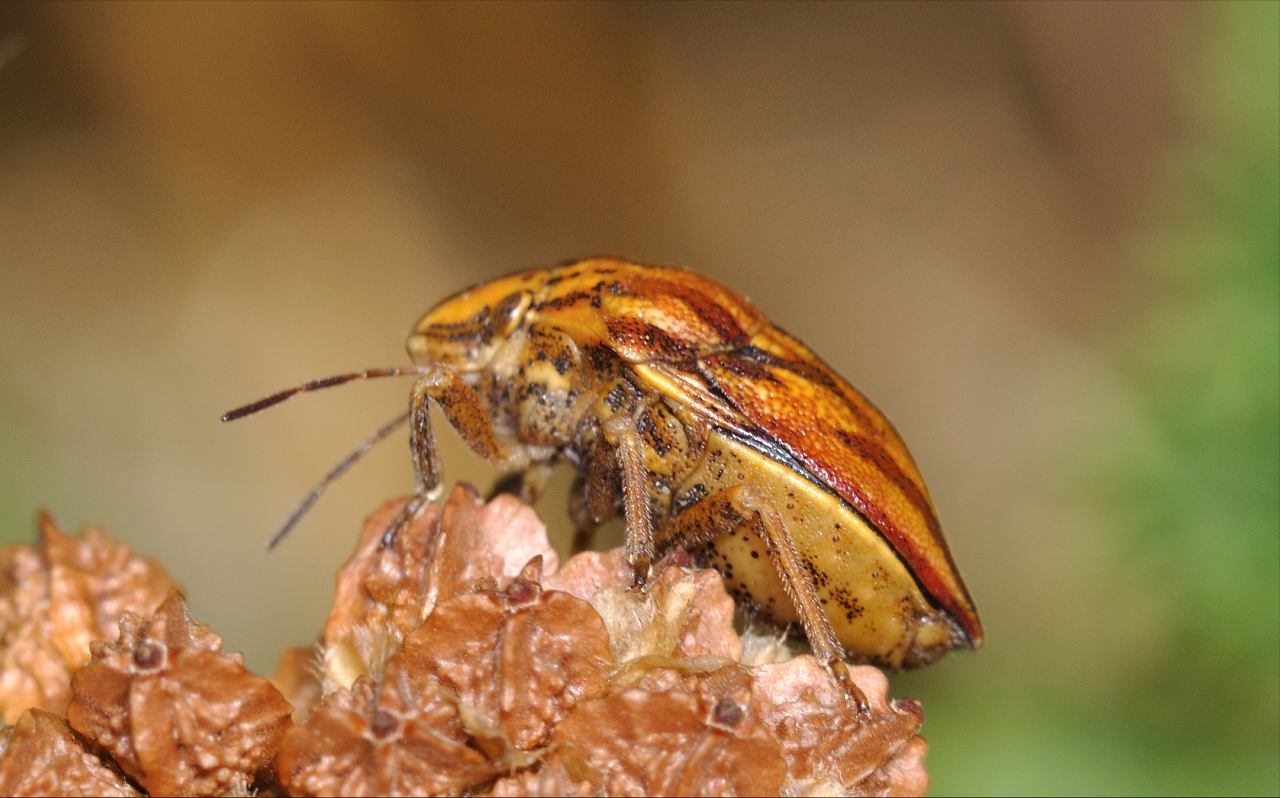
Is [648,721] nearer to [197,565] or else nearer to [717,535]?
[717,535]

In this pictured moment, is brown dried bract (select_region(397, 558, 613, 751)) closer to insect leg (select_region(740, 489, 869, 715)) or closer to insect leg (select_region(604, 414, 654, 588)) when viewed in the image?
insect leg (select_region(604, 414, 654, 588))

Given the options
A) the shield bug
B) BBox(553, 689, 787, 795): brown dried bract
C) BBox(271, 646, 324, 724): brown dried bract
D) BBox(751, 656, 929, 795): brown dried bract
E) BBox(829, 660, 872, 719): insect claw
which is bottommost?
BBox(271, 646, 324, 724): brown dried bract

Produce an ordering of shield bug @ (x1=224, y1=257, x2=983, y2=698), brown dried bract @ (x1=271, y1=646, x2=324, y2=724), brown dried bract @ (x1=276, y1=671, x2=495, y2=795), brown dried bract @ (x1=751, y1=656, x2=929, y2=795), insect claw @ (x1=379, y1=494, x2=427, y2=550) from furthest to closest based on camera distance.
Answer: shield bug @ (x1=224, y1=257, x2=983, y2=698), brown dried bract @ (x1=271, y1=646, x2=324, y2=724), insect claw @ (x1=379, y1=494, x2=427, y2=550), brown dried bract @ (x1=751, y1=656, x2=929, y2=795), brown dried bract @ (x1=276, y1=671, x2=495, y2=795)

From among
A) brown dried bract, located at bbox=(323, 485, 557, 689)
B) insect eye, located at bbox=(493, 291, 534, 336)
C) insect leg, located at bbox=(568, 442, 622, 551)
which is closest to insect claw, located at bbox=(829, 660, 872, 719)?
brown dried bract, located at bbox=(323, 485, 557, 689)

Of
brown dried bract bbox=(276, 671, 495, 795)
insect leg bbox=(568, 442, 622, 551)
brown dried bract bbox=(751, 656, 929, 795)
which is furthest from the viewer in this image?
insect leg bbox=(568, 442, 622, 551)

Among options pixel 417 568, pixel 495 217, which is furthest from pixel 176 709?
pixel 495 217

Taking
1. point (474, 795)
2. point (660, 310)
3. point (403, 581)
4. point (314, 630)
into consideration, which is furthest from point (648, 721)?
point (314, 630)
